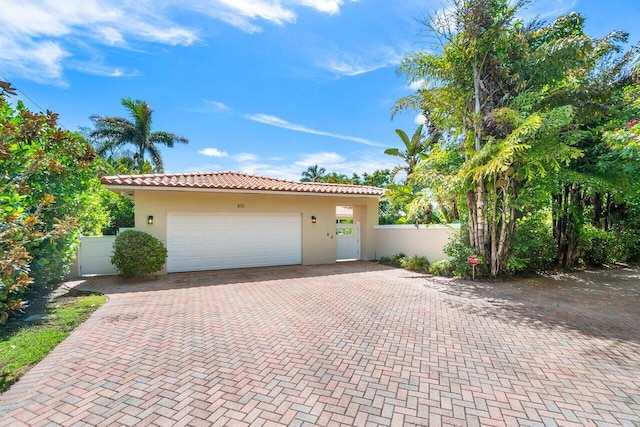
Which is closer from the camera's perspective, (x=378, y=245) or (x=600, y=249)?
(x=600, y=249)

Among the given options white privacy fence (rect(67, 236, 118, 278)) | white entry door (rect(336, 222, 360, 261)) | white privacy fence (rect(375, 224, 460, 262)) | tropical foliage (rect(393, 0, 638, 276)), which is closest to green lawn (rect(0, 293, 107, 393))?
white privacy fence (rect(67, 236, 118, 278))

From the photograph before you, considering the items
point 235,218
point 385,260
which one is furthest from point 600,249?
point 235,218

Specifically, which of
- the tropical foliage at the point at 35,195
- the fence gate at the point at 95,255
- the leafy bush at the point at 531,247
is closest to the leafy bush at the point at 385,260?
the leafy bush at the point at 531,247

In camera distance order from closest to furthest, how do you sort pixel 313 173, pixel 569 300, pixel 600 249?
pixel 569 300
pixel 600 249
pixel 313 173

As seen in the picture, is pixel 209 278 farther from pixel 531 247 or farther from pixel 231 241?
pixel 531 247

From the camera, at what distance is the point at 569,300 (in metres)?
7.48

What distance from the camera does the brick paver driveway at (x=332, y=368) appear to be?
3023 millimetres

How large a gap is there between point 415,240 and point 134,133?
22219mm

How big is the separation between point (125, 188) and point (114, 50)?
5358mm

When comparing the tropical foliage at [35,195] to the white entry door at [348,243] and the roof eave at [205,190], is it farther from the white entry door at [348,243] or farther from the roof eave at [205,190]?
the white entry door at [348,243]

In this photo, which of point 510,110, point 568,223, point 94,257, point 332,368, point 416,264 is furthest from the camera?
point 416,264

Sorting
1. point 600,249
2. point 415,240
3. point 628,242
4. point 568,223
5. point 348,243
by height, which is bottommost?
point 600,249

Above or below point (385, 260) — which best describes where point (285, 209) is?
above

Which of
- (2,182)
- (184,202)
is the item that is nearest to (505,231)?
(184,202)
